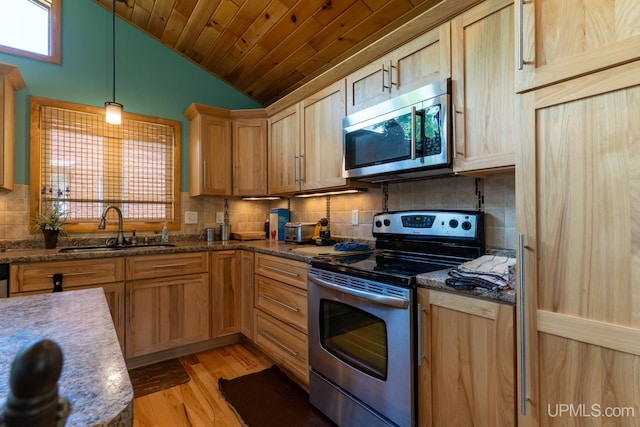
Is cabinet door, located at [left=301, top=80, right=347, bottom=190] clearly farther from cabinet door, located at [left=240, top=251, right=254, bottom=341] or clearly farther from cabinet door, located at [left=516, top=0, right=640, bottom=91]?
cabinet door, located at [left=516, top=0, right=640, bottom=91]

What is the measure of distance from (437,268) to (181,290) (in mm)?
1981

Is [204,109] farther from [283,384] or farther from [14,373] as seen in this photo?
[14,373]

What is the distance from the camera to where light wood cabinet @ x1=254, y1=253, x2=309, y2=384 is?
1.99 meters

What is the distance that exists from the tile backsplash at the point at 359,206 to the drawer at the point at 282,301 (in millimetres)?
713

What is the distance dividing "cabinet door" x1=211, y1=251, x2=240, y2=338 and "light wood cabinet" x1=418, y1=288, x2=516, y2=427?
182cm

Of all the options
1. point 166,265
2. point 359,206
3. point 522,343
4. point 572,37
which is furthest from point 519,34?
point 166,265

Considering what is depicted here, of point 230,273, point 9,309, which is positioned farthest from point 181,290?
point 9,309

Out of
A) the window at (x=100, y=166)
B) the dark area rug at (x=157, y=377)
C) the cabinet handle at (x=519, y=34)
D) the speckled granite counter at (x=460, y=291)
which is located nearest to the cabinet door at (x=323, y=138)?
the speckled granite counter at (x=460, y=291)

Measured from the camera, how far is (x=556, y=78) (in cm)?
94

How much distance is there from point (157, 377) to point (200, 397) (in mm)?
475

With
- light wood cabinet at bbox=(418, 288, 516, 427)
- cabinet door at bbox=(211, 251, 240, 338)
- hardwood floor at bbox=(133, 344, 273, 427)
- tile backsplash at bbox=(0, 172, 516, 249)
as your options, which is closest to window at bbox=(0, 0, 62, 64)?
tile backsplash at bbox=(0, 172, 516, 249)

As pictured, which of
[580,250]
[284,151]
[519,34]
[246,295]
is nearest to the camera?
[580,250]

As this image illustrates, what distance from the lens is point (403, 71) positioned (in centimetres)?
176

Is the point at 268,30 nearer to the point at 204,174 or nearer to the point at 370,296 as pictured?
the point at 204,174
